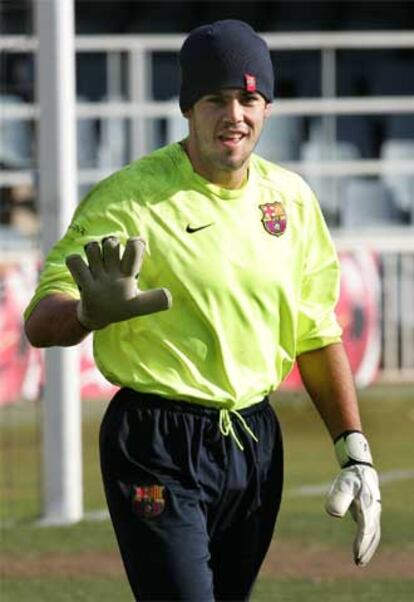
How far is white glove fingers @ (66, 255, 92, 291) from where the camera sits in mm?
4387

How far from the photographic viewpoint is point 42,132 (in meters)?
10.1

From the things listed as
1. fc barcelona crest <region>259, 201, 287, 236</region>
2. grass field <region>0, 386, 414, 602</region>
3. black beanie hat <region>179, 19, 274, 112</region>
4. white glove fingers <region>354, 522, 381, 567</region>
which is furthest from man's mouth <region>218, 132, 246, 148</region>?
grass field <region>0, 386, 414, 602</region>

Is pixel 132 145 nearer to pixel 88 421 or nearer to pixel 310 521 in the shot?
pixel 88 421

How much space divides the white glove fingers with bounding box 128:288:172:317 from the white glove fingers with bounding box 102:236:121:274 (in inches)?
3.1

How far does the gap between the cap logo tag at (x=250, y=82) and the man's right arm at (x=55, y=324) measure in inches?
26.7

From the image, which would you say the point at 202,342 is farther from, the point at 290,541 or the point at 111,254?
the point at 290,541

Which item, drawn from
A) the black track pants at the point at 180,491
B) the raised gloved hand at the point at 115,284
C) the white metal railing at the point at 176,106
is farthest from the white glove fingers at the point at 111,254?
the white metal railing at the point at 176,106

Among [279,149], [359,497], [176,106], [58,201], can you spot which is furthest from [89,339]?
[359,497]

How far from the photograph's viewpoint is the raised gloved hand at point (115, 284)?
14.2 ft

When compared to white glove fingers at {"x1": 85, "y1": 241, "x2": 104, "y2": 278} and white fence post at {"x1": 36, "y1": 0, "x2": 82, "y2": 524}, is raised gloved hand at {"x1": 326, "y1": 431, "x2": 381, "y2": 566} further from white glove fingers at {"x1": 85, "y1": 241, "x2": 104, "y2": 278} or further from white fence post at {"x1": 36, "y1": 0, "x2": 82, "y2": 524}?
white fence post at {"x1": 36, "y1": 0, "x2": 82, "y2": 524}

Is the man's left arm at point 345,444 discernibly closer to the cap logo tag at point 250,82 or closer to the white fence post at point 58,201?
the cap logo tag at point 250,82

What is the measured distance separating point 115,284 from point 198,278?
1.67 feet

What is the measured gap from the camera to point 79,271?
14.4 feet

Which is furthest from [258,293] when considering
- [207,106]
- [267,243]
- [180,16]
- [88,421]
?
[180,16]
